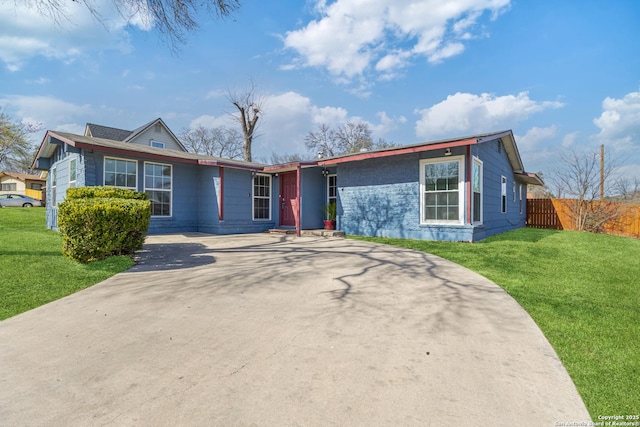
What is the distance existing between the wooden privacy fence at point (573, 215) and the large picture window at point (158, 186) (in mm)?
18845

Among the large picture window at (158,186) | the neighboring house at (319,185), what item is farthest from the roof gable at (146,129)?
the large picture window at (158,186)

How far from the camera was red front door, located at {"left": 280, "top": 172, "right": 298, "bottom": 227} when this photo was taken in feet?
41.2

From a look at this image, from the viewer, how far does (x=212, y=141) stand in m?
39.5

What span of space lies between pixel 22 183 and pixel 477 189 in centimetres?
4221

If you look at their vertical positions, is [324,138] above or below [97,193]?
above

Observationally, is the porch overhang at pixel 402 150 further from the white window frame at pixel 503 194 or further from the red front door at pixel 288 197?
the white window frame at pixel 503 194

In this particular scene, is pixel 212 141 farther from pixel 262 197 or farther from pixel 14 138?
pixel 262 197

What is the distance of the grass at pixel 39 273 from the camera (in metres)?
3.75

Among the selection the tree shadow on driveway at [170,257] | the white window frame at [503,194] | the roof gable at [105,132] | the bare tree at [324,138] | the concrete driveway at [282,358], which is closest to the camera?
the concrete driveway at [282,358]

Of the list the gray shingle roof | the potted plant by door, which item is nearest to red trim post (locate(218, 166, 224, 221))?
the potted plant by door

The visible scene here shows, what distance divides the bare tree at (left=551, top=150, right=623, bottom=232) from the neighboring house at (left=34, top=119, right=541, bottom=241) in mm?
4410

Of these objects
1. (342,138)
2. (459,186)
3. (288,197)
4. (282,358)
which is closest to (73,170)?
(288,197)

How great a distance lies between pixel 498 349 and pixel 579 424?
0.87 m

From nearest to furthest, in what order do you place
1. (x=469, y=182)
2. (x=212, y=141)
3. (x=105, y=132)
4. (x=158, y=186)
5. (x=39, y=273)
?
(x=39, y=273) < (x=469, y=182) < (x=158, y=186) < (x=105, y=132) < (x=212, y=141)
